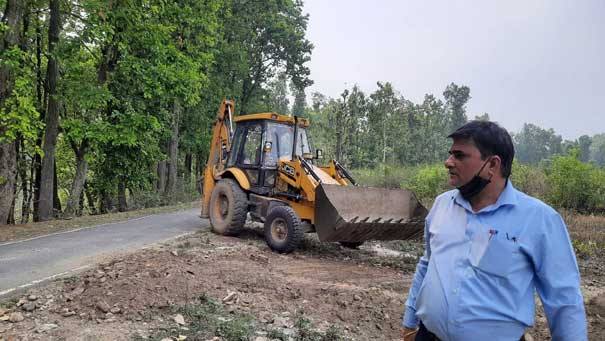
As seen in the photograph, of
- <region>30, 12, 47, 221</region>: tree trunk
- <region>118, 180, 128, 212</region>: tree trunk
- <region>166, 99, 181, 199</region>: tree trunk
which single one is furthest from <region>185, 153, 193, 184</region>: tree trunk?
<region>30, 12, 47, 221</region>: tree trunk

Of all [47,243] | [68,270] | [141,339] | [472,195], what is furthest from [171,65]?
[472,195]

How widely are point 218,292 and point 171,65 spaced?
36.9 ft

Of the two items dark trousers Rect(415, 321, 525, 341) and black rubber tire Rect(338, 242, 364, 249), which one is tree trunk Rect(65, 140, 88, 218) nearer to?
black rubber tire Rect(338, 242, 364, 249)

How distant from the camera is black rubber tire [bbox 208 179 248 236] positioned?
9945 mm

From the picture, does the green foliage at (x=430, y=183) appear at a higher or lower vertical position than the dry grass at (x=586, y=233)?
higher

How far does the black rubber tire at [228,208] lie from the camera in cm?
995

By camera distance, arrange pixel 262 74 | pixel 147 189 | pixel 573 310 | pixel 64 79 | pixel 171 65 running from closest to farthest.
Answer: pixel 573 310, pixel 64 79, pixel 171 65, pixel 147 189, pixel 262 74

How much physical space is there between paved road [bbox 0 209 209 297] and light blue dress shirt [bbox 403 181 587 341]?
5.41m

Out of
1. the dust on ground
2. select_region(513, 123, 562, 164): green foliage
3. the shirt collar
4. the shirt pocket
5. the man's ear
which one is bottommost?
the dust on ground

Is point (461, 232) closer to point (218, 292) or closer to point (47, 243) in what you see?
point (218, 292)

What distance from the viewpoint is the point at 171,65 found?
49.7 ft

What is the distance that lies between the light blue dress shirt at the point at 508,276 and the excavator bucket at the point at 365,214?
217 inches

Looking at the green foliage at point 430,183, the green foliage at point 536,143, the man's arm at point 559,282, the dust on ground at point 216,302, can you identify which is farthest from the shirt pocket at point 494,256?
the green foliage at point 536,143

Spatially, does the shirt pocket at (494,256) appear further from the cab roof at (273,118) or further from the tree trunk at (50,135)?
the tree trunk at (50,135)
